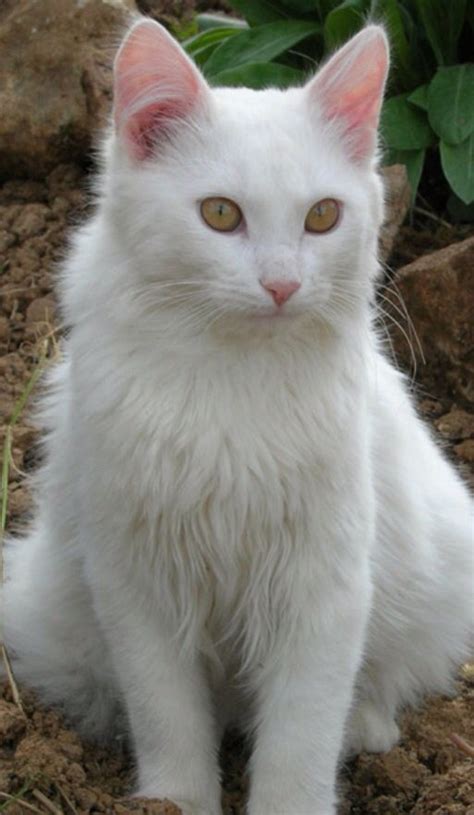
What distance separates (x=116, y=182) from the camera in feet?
9.23

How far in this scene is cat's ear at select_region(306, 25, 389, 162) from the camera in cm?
285

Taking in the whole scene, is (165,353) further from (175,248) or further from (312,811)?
(312,811)

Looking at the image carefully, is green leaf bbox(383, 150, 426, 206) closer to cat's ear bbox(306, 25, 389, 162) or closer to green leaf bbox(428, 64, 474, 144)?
green leaf bbox(428, 64, 474, 144)

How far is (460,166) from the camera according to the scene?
4871 mm

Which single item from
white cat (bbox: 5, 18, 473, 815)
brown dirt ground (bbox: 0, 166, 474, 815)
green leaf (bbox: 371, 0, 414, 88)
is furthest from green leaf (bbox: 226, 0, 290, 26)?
white cat (bbox: 5, 18, 473, 815)

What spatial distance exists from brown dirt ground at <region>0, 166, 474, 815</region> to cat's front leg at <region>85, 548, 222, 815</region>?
11 centimetres

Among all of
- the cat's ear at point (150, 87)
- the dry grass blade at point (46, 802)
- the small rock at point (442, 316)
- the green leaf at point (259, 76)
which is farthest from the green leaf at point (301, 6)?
the dry grass blade at point (46, 802)

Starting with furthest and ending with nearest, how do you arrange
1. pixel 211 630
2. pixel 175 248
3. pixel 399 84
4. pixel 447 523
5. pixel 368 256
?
1. pixel 399 84
2. pixel 447 523
3. pixel 211 630
4. pixel 368 256
5. pixel 175 248

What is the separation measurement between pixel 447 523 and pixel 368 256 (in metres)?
1.03

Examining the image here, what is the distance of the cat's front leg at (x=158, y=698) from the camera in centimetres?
310

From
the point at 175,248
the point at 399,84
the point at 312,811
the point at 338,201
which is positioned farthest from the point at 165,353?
the point at 399,84

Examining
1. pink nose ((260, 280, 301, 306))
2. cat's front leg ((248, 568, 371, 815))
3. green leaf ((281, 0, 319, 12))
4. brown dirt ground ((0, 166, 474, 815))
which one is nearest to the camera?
pink nose ((260, 280, 301, 306))

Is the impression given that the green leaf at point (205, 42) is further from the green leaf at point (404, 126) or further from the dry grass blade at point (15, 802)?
the dry grass blade at point (15, 802)

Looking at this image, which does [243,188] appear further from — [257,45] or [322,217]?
[257,45]
